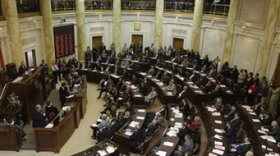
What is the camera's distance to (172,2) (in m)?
20.2

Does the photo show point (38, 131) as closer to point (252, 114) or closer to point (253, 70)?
point (252, 114)

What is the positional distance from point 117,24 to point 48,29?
18.9 feet

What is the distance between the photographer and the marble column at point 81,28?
18734mm

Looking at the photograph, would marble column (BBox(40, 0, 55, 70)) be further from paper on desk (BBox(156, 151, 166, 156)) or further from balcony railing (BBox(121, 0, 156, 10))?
paper on desk (BBox(156, 151, 166, 156))

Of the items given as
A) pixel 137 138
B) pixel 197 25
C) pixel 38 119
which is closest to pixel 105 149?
pixel 137 138

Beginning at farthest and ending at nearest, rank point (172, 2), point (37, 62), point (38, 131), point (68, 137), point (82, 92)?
point (172, 2), point (37, 62), point (82, 92), point (68, 137), point (38, 131)

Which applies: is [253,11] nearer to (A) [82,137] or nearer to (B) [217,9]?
(B) [217,9]

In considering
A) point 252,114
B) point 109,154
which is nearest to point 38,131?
point 109,154

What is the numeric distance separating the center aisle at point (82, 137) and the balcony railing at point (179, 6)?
31.0ft

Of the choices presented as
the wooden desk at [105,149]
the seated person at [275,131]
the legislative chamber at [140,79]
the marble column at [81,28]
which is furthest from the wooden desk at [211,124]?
the marble column at [81,28]

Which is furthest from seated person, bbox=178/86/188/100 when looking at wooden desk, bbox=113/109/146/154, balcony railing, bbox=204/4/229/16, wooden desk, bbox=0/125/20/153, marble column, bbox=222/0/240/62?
wooden desk, bbox=0/125/20/153

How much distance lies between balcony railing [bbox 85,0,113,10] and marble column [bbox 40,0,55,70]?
4049 millimetres

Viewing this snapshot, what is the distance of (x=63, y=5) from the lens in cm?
1816

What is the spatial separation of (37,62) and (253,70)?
40.4ft
